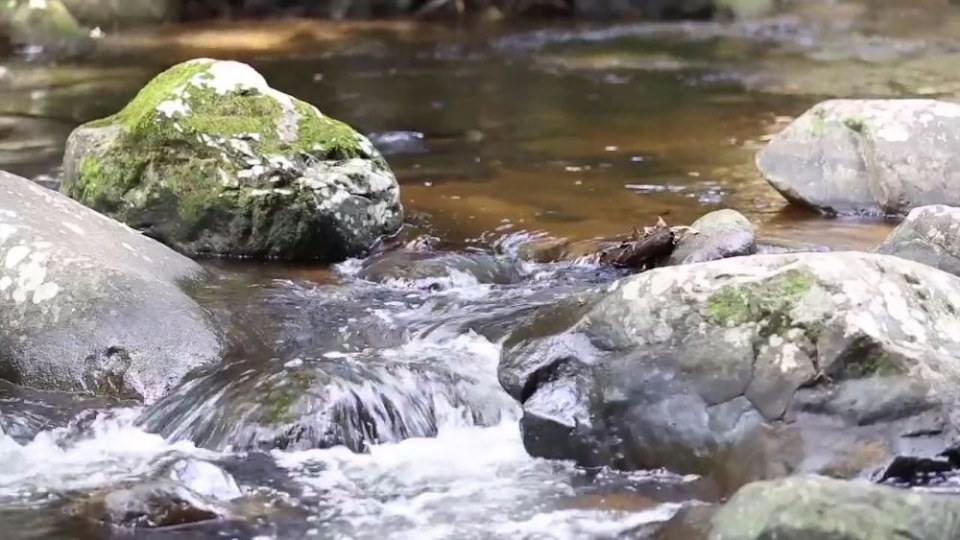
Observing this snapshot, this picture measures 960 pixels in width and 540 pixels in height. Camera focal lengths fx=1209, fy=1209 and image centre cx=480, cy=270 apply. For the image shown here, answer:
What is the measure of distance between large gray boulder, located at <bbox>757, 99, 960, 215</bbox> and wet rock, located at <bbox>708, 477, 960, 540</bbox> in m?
4.37

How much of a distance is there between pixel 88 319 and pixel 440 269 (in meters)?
1.97

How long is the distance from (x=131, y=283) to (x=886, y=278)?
10.8ft

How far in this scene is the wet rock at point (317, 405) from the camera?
466 cm

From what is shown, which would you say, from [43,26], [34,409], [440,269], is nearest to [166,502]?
[34,409]

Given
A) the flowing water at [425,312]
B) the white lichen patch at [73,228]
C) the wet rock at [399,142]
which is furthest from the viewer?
the wet rock at [399,142]

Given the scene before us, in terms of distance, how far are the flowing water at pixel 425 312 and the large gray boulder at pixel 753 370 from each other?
0.56 ft

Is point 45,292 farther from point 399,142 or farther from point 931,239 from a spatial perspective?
point 399,142

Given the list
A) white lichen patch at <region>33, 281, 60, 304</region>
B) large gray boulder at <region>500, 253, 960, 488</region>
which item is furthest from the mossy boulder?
large gray boulder at <region>500, 253, 960, 488</region>

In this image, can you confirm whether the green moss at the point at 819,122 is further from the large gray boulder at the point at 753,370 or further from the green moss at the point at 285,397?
the green moss at the point at 285,397

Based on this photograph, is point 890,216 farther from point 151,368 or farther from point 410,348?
point 151,368

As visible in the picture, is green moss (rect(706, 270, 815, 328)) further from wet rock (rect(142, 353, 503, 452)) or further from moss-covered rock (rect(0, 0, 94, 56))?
moss-covered rock (rect(0, 0, 94, 56))

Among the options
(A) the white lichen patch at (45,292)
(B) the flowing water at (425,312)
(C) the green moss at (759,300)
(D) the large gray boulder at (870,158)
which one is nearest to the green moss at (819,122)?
(D) the large gray boulder at (870,158)

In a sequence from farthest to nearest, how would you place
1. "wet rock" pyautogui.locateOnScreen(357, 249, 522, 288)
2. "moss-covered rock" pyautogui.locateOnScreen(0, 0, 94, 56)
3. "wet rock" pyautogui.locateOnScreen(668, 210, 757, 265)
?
"moss-covered rock" pyautogui.locateOnScreen(0, 0, 94, 56), "wet rock" pyautogui.locateOnScreen(357, 249, 522, 288), "wet rock" pyautogui.locateOnScreen(668, 210, 757, 265)

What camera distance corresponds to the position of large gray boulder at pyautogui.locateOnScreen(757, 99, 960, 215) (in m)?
7.50
